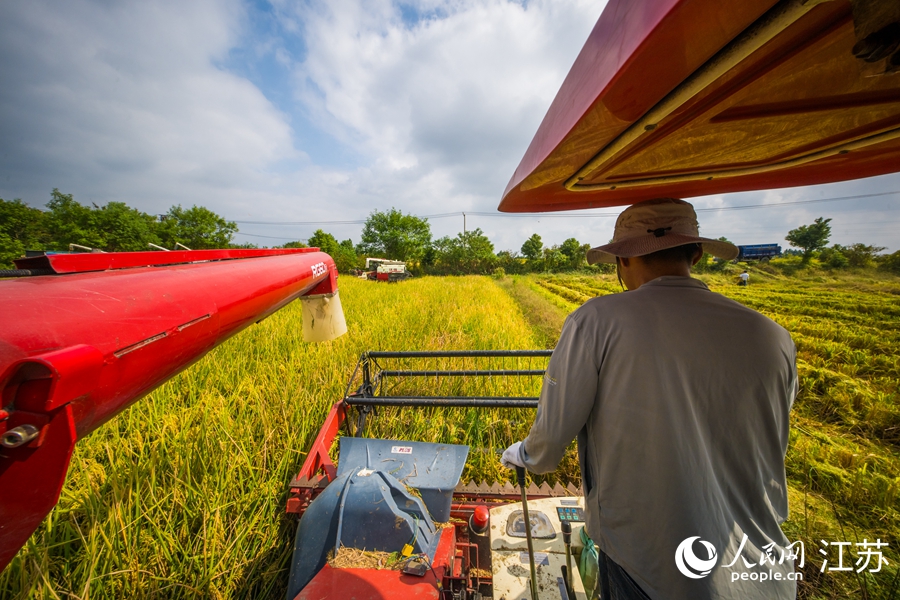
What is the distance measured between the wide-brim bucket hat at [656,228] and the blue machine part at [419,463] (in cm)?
170

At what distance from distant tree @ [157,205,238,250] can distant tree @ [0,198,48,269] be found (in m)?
7.87

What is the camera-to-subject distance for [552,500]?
7.00ft

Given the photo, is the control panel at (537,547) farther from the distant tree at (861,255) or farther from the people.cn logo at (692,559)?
the distant tree at (861,255)

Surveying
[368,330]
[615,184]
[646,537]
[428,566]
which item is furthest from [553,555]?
[368,330]

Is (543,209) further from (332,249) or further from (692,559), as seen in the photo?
(332,249)

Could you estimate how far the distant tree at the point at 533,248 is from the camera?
50884mm

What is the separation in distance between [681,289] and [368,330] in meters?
5.64

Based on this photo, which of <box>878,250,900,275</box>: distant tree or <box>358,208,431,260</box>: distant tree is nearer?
<box>878,250,900,275</box>: distant tree

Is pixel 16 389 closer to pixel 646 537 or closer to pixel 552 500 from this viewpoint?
pixel 646 537

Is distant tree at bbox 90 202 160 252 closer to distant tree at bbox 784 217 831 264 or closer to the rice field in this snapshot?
the rice field

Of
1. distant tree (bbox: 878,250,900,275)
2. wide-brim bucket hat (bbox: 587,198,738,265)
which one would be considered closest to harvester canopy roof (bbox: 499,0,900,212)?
wide-brim bucket hat (bbox: 587,198,738,265)

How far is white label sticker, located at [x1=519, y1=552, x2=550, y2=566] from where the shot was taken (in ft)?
5.76

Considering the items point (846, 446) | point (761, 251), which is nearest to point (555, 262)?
point (761, 251)

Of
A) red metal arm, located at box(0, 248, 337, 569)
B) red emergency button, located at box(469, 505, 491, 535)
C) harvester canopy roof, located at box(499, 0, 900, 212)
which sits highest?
harvester canopy roof, located at box(499, 0, 900, 212)
